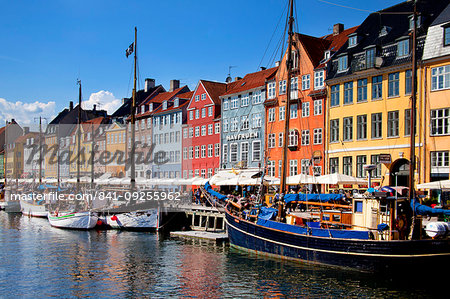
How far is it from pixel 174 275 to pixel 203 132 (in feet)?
139

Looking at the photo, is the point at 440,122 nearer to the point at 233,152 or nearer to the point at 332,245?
the point at 332,245

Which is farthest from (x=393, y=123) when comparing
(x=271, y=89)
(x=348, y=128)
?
(x=271, y=89)

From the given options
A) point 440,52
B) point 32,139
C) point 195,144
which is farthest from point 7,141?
point 440,52

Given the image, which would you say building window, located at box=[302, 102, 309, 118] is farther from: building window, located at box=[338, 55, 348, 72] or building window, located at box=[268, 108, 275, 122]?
building window, located at box=[338, 55, 348, 72]

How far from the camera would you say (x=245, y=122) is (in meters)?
58.7

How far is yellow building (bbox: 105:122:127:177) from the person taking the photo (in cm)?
8500

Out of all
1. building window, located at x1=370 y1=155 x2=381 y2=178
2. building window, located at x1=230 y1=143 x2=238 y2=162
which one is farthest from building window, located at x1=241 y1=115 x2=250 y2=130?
building window, located at x1=370 y1=155 x2=381 y2=178

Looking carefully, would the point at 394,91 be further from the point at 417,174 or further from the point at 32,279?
the point at 32,279

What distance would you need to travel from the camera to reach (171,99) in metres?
78.6

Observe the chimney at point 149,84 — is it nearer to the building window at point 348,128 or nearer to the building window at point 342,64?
the building window at point 342,64

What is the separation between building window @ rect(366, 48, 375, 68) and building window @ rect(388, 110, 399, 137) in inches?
171

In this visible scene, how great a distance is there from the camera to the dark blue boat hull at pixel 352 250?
2239 centimetres

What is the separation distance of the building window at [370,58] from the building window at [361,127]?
4.24 meters

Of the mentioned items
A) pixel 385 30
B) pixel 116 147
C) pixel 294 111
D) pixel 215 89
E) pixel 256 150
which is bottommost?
pixel 256 150
